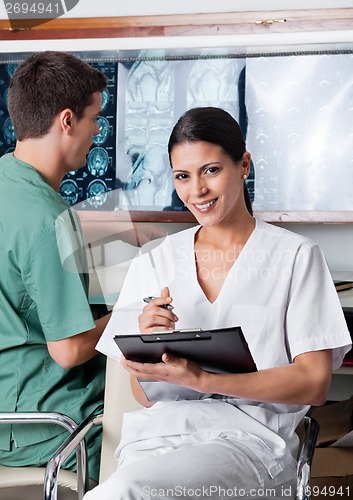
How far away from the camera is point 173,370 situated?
41.1 inches

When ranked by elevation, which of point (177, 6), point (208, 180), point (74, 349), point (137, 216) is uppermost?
point (177, 6)

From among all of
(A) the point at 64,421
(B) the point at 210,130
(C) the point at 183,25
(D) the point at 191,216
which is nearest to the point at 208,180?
(B) the point at 210,130

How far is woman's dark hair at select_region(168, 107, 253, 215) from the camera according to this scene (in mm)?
1220

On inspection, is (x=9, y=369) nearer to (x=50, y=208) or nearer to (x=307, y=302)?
(x=50, y=208)

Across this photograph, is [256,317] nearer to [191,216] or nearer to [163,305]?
[163,305]

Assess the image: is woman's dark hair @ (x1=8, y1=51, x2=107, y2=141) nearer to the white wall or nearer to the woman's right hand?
the woman's right hand

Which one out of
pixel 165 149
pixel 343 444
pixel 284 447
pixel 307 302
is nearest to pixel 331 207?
pixel 165 149

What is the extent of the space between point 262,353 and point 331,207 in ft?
2.73

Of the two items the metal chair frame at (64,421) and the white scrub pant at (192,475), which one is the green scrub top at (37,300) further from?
the white scrub pant at (192,475)

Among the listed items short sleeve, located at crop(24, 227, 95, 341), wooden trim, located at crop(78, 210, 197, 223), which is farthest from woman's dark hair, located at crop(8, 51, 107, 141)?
wooden trim, located at crop(78, 210, 197, 223)

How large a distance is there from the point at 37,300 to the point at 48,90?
0.41 meters

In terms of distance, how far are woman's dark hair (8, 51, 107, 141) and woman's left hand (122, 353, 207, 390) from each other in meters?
0.57

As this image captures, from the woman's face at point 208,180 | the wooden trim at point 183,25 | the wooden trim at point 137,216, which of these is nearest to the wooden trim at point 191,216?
the wooden trim at point 137,216

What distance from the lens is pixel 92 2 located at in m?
2.04
